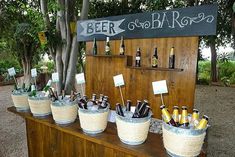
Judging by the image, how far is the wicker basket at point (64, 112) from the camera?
1.50 m

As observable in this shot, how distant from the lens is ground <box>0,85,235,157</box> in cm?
286

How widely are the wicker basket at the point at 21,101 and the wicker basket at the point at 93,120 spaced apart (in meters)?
0.75

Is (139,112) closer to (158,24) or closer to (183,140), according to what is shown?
(183,140)

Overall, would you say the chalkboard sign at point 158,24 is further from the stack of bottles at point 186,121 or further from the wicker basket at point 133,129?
the wicker basket at point 133,129

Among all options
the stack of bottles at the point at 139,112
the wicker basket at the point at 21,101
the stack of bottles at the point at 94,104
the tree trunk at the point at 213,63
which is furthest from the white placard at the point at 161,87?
the tree trunk at the point at 213,63

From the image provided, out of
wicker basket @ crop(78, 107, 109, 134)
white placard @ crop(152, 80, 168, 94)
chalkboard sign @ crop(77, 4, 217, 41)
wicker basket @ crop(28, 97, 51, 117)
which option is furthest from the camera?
chalkboard sign @ crop(77, 4, 217, 41)

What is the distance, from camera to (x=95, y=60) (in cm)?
296

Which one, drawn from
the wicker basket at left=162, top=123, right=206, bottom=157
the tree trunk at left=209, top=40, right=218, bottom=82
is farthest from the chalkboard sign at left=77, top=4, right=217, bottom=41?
the tree trunk at left=209, top=40, right=218, bottom=82

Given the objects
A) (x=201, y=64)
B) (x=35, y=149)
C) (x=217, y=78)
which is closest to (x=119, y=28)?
(x=35, y=149)

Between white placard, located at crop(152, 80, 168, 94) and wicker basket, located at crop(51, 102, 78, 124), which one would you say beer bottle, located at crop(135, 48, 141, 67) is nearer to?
white placard, located at crop(152, 80, 168, 94)

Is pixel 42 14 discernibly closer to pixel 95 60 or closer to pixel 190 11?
pixel 95 60

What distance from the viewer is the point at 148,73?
249cm

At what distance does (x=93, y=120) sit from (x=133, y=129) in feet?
0.95

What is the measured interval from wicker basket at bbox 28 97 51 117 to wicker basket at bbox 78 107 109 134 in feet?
1.48
